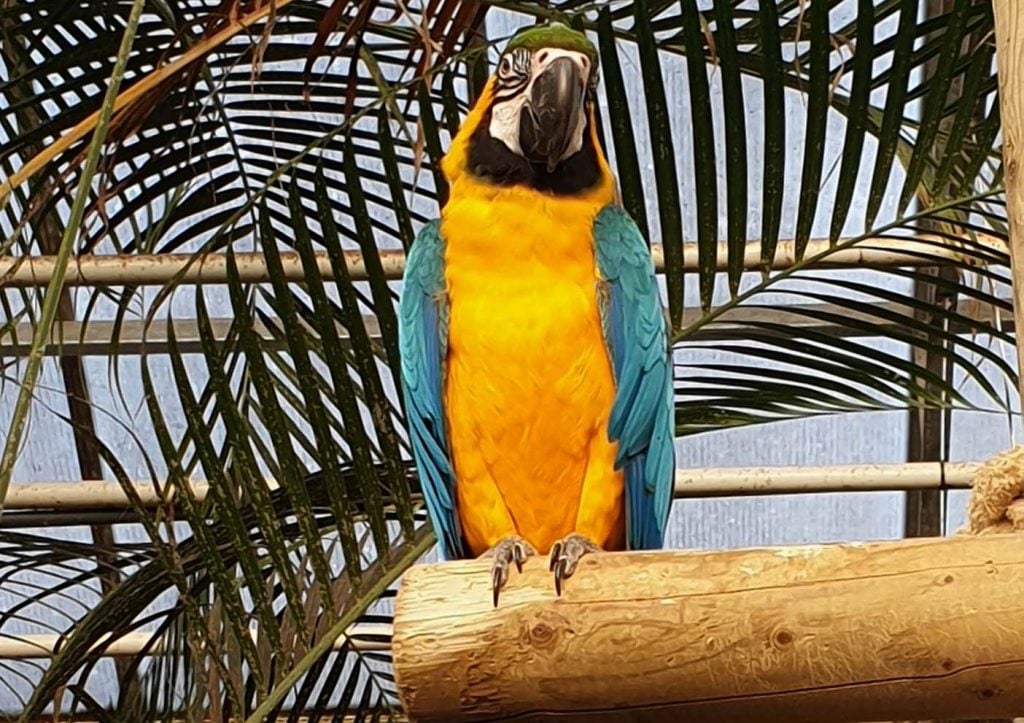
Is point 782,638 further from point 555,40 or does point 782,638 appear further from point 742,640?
point 555,40

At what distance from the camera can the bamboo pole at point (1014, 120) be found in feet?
2.75

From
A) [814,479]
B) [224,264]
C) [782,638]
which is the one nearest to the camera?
[782,638]

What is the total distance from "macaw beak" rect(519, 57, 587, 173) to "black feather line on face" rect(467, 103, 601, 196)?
20 mm

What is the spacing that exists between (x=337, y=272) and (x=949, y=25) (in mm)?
577

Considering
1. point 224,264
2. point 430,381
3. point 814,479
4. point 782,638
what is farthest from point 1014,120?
point 814,479

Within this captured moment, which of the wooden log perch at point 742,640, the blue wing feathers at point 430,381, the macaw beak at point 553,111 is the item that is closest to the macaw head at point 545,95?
the macaw beak at point 553,111

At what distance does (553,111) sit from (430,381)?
27 centimetres

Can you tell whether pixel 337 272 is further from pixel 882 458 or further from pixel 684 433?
pixel 882 458

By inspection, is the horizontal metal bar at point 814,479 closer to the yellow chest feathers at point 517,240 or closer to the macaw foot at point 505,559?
the yellow chest feathers at point 517,240

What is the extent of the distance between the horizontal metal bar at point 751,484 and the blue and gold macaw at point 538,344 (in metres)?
1.28

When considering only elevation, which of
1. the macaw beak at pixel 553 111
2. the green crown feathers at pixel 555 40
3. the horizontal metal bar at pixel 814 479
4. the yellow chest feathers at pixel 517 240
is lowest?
the horizontal metal bar at pixel 814 479

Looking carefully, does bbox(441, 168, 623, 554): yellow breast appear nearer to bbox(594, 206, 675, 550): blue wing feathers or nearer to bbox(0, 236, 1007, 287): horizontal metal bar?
bbox(594, 206, 675, 550): blue wing feathers

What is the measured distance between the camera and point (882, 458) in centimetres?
303

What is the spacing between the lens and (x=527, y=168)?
4.00 feet
